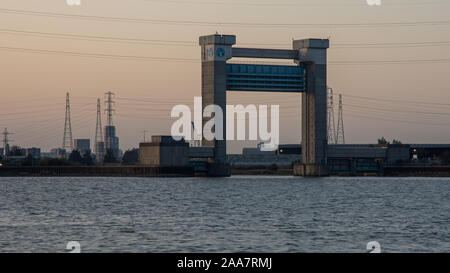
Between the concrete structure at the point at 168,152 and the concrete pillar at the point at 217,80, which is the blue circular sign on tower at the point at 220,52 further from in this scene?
the concrete structure at the point at 168,152

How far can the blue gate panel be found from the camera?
621 ft

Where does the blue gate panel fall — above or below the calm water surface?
above

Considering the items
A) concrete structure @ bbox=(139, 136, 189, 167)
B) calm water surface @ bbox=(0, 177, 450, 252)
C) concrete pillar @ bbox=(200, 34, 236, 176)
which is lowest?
calm water surface @ bbox=(0, 177, 450, 252)

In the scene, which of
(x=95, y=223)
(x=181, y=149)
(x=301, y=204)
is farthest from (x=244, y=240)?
(x=181, y=149)

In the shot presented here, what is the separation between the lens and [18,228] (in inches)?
2115

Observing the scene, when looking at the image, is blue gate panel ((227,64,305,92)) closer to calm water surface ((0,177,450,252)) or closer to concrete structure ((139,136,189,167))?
concrete structure ((139,136,189,167))

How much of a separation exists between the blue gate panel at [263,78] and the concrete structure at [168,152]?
1947 cm

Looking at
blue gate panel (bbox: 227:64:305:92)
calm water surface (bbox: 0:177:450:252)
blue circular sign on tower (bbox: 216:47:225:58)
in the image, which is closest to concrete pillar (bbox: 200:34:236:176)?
blue circular sign on tower (bbox: 216:47:225:58)

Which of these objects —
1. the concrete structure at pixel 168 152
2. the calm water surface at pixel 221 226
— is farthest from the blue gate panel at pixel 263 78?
the calm water surface at pixel 221 226

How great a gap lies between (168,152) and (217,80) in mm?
21690

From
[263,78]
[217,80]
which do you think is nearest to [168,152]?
[217,80]

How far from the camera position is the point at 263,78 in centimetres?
18938

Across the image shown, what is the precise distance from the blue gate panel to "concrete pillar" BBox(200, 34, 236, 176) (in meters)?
3.62
